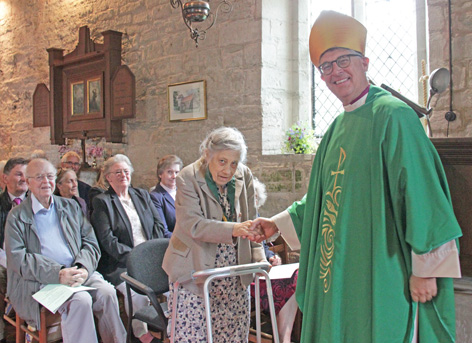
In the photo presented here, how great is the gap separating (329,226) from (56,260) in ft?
7.51

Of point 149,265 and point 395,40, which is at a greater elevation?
point 395,40

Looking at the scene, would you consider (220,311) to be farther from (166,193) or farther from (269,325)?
(166,193)

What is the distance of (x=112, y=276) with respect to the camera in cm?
378

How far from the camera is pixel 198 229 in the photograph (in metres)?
2.57

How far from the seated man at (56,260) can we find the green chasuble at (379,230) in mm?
1852

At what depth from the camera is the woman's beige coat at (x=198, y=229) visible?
101 inches

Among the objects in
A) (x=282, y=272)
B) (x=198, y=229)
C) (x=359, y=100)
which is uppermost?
(x=359, y=100)

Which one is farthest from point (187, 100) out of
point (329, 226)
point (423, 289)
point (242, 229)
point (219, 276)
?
point (423, 289)

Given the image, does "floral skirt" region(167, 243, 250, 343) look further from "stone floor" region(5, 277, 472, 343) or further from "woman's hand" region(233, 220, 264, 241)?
"stone floor" region(5, 277, 472, 343)

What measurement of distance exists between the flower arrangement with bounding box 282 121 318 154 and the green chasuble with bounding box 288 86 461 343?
9.79 ft

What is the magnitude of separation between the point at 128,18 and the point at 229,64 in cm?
199

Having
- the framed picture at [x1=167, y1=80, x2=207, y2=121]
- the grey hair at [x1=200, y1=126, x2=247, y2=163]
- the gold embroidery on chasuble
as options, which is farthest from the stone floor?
the framed picture at [x1=167, y1=80, x2=207, y2=121]

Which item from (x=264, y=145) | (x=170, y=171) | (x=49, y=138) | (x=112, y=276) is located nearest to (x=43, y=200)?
(x=112, y=276)

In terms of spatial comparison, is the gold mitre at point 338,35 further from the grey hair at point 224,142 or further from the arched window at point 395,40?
the arched window at point 395,40
